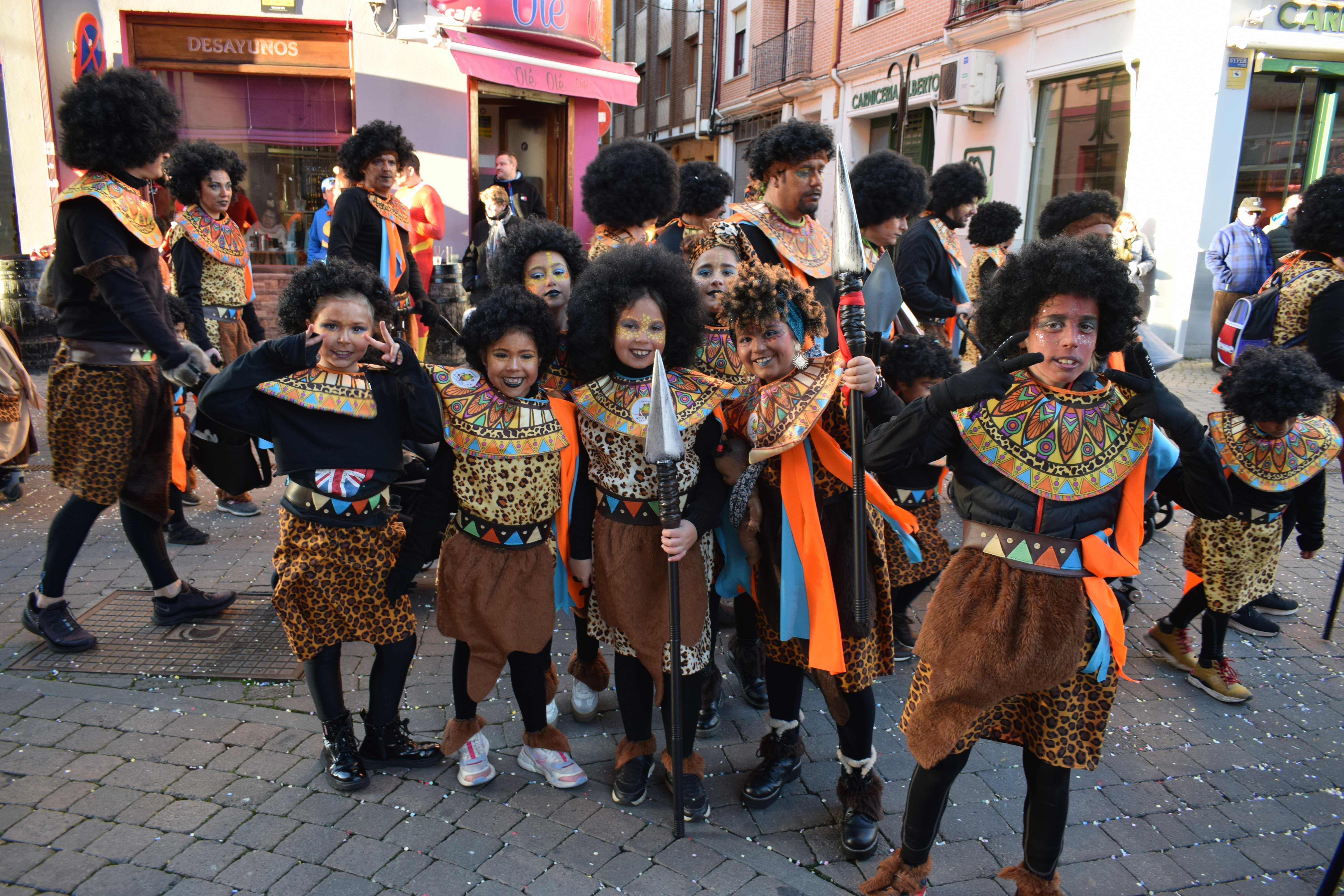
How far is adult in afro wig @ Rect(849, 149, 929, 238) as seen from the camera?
14.8 feet

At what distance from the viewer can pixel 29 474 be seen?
250 inches

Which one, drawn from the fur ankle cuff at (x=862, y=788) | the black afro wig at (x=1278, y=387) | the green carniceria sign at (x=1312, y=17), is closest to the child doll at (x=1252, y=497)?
the black afro wig at (x=1278, y=387)

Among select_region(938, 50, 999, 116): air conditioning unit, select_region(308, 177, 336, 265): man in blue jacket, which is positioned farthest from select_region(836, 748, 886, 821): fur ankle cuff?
select_region(938, 50, 999, 116): air conditioning unit

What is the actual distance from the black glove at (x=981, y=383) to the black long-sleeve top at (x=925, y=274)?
2868 millimetres

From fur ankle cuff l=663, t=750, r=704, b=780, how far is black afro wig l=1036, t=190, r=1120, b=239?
314 cm

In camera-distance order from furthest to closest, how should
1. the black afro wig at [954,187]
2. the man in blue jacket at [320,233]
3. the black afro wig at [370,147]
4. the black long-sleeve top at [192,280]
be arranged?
the man in blue jacket at [320,233], the black afro wig at [954,187], the black long-sleeve top at [192,280], the black afro wig at [370,147]

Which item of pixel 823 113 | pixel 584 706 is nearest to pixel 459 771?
pixel 584 706

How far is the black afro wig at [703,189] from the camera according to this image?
493 centimetres

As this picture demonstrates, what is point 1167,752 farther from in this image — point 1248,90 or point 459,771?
point 1248,90

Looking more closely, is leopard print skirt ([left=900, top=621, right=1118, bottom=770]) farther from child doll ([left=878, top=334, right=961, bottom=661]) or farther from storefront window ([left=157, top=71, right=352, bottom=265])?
storefront window ([left=157, top=71, right=352, bottom=265])

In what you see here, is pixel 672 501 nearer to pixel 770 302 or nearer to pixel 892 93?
pixel 770 302

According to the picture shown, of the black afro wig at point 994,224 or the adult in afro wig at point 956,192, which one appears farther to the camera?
the black afro wig at point 994,224

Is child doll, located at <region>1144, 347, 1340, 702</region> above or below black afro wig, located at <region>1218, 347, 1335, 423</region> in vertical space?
below

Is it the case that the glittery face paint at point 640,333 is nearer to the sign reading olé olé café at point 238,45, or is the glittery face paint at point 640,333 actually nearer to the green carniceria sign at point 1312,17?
the sign reading olé olé café at point 238,45
